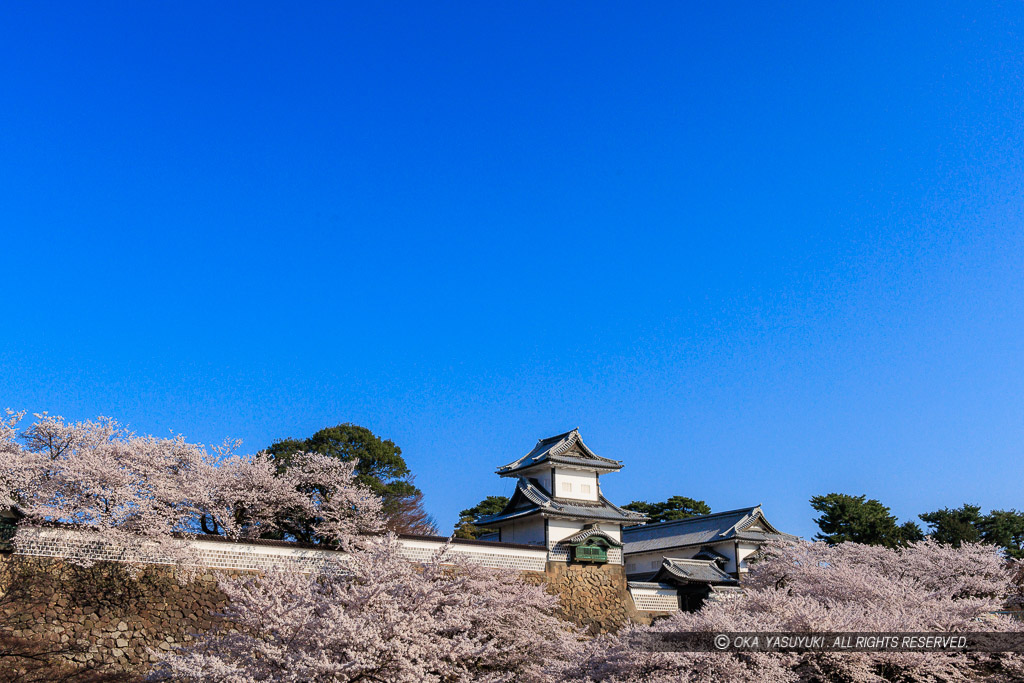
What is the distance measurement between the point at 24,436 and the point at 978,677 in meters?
22.4

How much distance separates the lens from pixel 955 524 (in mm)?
44500

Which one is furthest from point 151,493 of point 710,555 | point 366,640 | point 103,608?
point 710,555

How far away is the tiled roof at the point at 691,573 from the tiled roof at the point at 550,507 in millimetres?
3519

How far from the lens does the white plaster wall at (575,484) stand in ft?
95.9

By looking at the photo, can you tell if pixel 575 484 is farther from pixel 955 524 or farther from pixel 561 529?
pixel 955 524

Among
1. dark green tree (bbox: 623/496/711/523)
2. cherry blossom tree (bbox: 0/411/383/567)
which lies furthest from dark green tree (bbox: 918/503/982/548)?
cherry blossom tree (bbox: 0/411/383/567)

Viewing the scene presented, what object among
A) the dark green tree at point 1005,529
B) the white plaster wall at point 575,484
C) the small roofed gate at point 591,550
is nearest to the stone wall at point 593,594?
the small roofed gate at point 591,550

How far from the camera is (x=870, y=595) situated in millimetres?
19219

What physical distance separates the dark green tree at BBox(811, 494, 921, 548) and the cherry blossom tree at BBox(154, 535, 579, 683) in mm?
33883

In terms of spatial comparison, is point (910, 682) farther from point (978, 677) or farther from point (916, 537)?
point (916, 537)

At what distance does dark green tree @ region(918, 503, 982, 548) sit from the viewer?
43.7 m

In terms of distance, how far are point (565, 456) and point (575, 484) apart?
3.98 feet

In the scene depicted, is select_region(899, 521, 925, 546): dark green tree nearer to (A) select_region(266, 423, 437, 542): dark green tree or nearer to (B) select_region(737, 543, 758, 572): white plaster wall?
(B) select_region(737, 543, 758, 572): white plaster wall

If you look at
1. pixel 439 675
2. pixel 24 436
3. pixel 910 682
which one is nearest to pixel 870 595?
pixel 910 682
